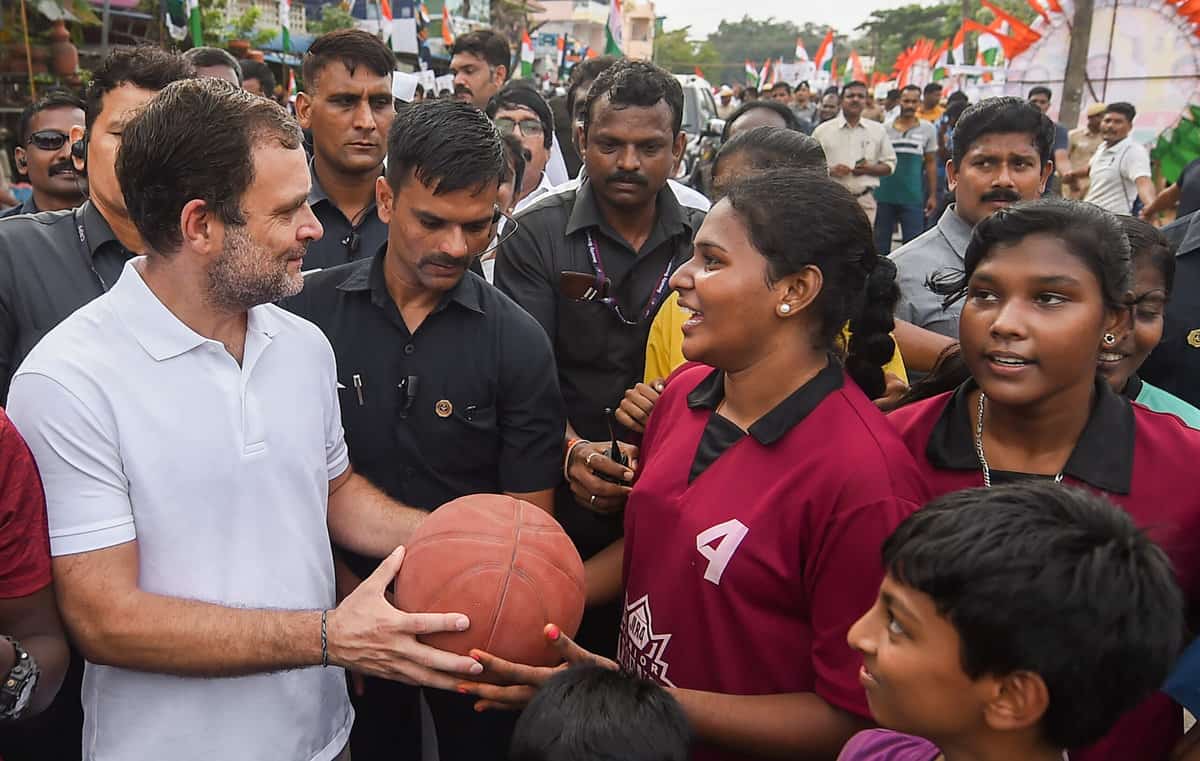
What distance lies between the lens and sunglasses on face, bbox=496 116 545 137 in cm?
648

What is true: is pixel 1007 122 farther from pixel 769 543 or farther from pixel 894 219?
pixel 894 219

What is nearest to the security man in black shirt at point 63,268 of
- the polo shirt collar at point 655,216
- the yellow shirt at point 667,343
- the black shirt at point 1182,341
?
the polo shirt collar at point 655,216

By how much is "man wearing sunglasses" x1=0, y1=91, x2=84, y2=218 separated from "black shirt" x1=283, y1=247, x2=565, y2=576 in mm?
2810

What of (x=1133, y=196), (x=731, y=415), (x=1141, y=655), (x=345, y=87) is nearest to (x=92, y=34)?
(x=345, y=87)

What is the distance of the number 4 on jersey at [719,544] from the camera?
6.75 ft

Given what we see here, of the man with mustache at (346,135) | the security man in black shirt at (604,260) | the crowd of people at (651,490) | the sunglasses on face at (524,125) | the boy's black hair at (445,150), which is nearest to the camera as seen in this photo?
the crowd of people at (651,490)

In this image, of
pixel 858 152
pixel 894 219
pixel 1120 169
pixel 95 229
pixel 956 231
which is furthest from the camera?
pixel 894 219

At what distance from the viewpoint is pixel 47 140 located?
5039mm

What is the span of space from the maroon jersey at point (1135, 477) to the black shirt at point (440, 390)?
4.05 ft

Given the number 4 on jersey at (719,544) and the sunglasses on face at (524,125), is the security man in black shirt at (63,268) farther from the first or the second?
the sunglasses on face at (524,125)

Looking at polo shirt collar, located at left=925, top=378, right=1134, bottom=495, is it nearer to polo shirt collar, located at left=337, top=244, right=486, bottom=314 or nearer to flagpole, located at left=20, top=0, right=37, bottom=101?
polo shirt collar, located at left=337, top=244, right=486, bottom=314

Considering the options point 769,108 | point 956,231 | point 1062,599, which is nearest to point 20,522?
point 1062,599

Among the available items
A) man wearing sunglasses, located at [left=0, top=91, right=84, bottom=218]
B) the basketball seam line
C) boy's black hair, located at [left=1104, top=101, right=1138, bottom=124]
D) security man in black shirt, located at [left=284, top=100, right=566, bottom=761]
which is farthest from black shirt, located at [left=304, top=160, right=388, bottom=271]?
boy's black hair, located at [left=1104, top=101, right=1138, bottom=124]

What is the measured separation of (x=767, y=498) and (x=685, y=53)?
10025cm
